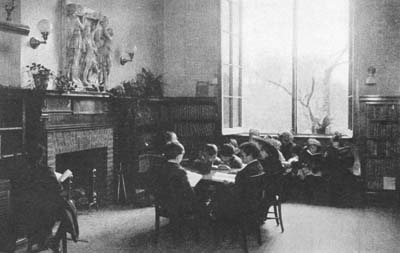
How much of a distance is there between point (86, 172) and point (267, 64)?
4347 mm

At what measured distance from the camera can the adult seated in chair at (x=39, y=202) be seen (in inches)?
172

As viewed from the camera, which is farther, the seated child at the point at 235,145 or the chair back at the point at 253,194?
the seated child at the point at 235,145

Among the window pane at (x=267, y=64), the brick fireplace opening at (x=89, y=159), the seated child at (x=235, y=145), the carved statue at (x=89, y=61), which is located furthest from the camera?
the window pane at (x=267, y=64)

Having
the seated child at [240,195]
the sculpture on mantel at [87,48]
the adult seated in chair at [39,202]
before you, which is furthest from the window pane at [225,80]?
the adult seated in chair at [39,202]

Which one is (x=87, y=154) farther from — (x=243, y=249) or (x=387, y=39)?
(x=387, y=39)

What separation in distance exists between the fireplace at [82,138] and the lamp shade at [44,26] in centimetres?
86

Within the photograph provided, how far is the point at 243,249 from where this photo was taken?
495 cm

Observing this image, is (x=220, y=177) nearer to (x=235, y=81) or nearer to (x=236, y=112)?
(x=236, y=112)

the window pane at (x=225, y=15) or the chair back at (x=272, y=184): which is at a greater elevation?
the window pane at (x=225, y=15)

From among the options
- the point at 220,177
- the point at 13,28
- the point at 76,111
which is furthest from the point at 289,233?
the point at 13,28

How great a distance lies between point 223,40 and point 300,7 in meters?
1.67

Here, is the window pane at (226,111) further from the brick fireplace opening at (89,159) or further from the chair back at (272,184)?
the chair back at (272,184)

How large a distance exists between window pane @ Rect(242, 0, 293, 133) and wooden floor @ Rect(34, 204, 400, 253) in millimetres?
2745

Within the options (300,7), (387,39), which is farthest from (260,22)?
(387,39)
